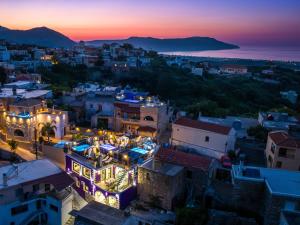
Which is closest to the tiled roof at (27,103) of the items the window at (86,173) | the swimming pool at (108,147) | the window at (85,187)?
the swimming pool at (108,147)

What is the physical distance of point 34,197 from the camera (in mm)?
20172

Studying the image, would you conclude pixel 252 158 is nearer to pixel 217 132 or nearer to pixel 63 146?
pixel 217 132

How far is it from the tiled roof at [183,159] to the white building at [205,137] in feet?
14.1

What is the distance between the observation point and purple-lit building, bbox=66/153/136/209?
21.7m

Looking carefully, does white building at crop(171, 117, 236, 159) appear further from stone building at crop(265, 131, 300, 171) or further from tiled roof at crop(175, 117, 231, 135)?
stone building at crop(265, 131, 300, 171)

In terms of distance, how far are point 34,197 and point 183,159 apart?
1124 centimetres

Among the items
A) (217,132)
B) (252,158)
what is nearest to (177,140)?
(217,132)

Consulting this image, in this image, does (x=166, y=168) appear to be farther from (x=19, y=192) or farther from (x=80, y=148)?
(x=19, y=192)

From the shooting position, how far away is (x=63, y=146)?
2789 centimetres

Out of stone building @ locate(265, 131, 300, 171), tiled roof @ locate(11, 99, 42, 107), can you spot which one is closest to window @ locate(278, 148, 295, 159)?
stone building @ locate(265, 131, 300, 171)

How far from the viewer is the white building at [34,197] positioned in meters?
19.3

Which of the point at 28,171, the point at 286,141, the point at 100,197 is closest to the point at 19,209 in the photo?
the point at 28,171

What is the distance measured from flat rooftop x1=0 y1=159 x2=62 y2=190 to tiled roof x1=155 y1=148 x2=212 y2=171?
26.7 ft

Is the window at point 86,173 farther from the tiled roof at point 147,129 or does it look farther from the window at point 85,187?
the tiled roof at point 147,129
